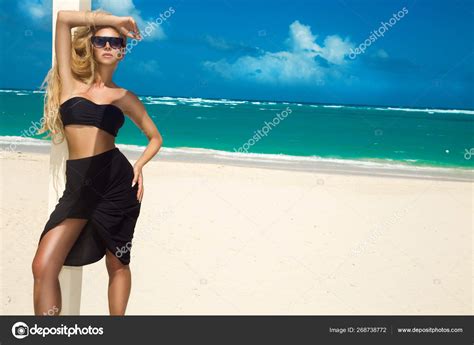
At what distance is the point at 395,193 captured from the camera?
1196cm

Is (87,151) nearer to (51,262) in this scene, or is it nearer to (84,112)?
(84,112)

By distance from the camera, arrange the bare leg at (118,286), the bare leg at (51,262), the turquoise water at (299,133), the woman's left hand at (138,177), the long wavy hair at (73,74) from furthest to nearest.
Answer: the turquoise water at (299,133) → the bare leg at (118,286) → the woman's left hand at (138,177) → the long wavy hair at (73,74) → the bare leg at (51,262)

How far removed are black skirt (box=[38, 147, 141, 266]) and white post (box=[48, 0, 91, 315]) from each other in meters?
0.09

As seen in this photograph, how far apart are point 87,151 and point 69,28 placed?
671mm

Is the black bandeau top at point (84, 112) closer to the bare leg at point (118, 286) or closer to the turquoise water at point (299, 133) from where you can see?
the bare leg at point (118, 286)

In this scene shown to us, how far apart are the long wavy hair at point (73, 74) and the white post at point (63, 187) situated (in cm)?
7

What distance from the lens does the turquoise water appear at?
953 inches

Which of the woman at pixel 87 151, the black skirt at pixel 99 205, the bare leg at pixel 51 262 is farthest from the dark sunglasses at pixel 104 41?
the bare leg at pixel 51 262

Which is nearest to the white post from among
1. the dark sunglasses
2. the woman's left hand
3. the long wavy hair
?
the long wavy hair

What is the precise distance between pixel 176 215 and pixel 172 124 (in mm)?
23067

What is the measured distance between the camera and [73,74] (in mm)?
3348

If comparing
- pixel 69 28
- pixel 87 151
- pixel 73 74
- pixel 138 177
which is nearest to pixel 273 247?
pixel 138 177

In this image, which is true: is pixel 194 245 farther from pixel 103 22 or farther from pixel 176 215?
pixel 103 22

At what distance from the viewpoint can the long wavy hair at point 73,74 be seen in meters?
3.32
